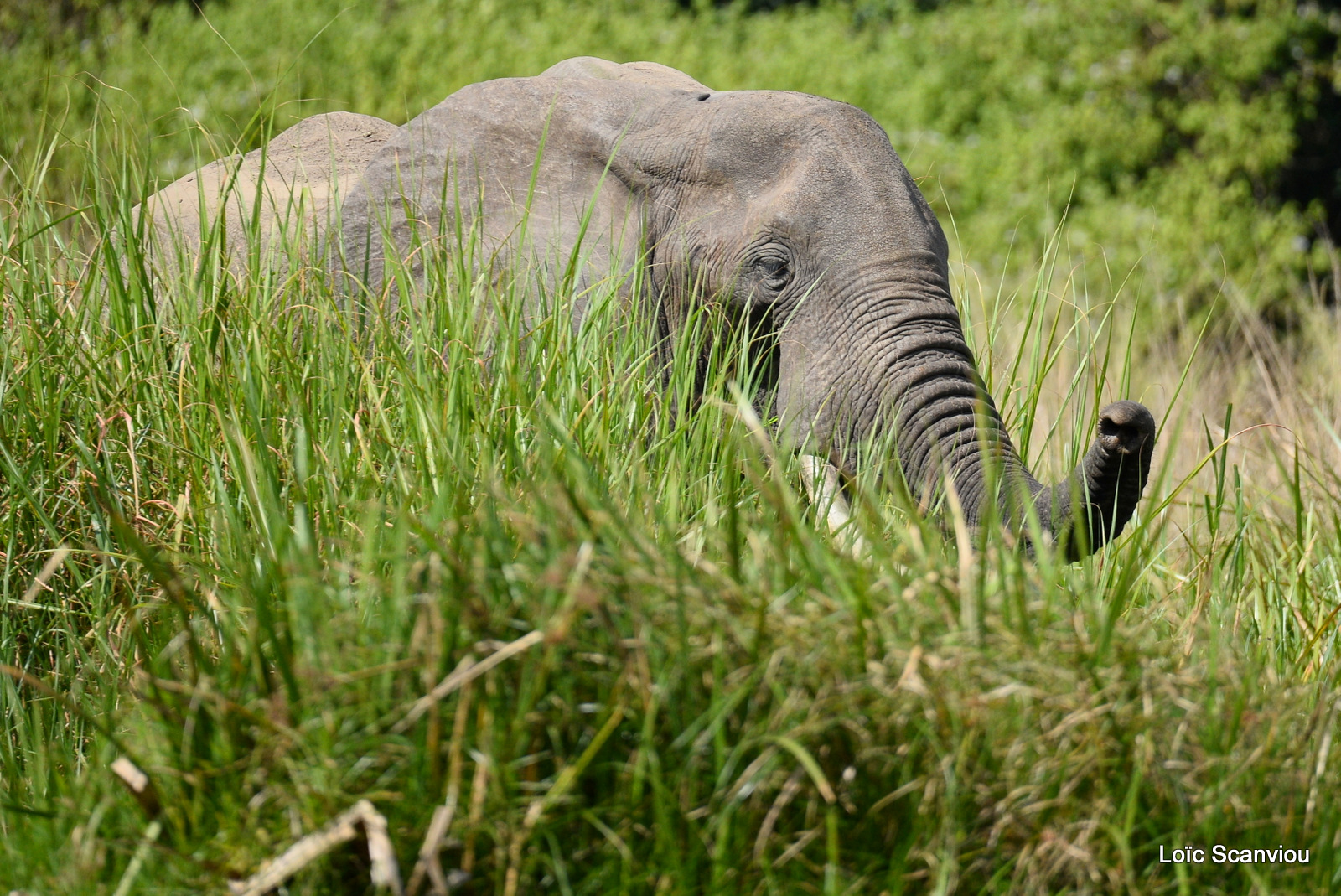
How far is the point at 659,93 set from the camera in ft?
11.0

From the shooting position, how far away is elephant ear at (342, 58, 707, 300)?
317cm

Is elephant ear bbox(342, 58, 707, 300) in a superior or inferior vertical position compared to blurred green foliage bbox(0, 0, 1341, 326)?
superior

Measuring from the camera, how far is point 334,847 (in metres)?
1.37

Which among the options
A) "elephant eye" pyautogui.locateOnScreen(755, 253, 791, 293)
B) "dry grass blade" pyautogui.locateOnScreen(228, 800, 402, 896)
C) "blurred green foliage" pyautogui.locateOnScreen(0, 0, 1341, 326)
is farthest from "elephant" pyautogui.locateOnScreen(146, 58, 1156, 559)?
"blurred green foliage" pyautogui.locateOnScreen(0, 0, 1341, 326)

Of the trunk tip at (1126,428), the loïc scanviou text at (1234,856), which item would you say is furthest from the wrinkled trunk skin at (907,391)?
the loïc scanviou text at (1234,856)

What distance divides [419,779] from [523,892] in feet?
0.57

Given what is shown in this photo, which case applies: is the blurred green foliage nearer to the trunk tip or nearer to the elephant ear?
the elephant ear

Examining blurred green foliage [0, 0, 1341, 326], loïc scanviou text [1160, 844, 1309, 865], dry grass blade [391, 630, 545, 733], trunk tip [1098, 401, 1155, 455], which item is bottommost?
blurred green foliage [0, 0, 1341, 326]

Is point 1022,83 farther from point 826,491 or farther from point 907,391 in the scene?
point 826,491

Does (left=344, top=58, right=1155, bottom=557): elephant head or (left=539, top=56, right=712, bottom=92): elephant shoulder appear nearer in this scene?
(left=344, top=58, right=1155, bottom=557): elephant head

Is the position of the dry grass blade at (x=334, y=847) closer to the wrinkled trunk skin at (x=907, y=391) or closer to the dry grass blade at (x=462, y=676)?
the dry grass blade at (x=462, y=676)

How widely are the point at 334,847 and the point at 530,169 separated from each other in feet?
7.45

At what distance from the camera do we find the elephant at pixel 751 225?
9.32 feet


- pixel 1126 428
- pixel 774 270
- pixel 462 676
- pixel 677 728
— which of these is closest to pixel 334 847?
pixel 462 676
